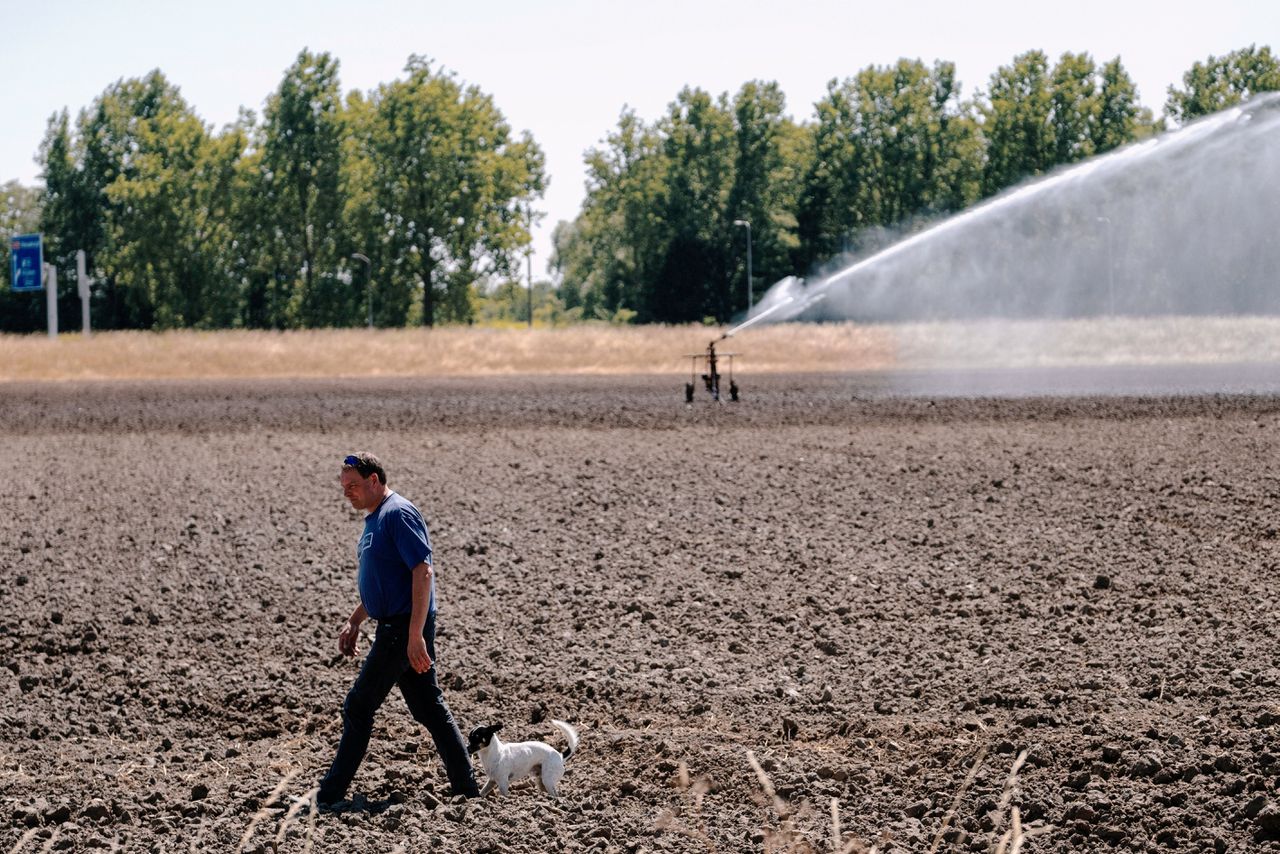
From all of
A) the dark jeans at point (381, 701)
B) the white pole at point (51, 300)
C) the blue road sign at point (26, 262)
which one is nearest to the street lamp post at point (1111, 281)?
the white pole at point (51, 300)

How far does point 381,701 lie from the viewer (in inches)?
260

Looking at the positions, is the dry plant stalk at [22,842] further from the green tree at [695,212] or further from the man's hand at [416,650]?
the green tree at [695,212]

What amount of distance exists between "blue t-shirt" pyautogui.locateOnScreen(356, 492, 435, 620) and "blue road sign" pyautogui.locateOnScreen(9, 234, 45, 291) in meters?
52.8

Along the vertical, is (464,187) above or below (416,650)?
above

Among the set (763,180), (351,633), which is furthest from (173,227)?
(351,633)

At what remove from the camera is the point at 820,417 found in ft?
73.5

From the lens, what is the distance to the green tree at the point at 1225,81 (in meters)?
64.2

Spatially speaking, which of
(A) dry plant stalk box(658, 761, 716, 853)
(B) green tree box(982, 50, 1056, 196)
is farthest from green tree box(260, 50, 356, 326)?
(A) dry plant stalk box(658, 761, 716, 853)

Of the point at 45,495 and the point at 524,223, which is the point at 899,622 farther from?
the point at 524,223

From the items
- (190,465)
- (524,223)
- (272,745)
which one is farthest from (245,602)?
(524,223)

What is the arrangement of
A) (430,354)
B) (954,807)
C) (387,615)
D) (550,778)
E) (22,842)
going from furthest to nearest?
(430,354), (550,778), (387,615), (954,807), (22,842)

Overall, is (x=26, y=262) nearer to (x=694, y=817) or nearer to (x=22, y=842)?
(x=694, y=817)

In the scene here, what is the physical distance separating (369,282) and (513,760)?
244ft

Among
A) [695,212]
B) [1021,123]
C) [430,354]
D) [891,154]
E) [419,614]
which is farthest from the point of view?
[695,212]
